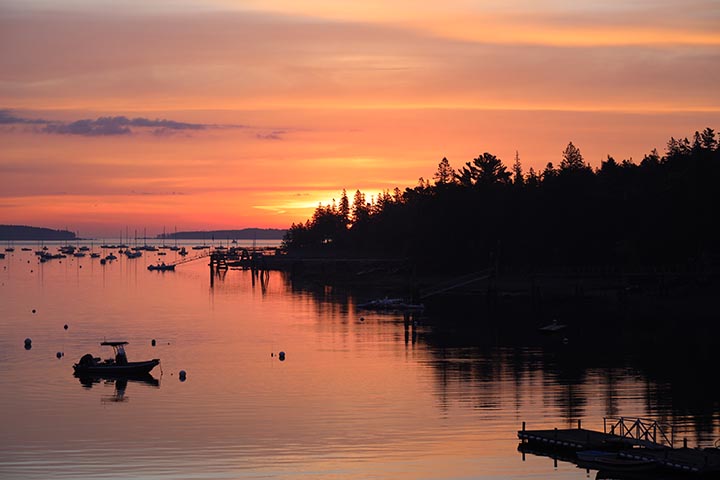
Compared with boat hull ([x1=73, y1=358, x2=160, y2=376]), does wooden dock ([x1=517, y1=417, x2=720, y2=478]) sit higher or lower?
lower

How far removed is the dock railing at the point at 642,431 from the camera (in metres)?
51.5

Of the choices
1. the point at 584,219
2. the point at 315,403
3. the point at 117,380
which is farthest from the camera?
the point at 584,219

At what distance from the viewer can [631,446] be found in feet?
165

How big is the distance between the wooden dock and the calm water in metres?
1.34

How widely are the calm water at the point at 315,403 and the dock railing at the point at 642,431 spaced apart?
4.55 ft

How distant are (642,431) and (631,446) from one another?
5.69 m

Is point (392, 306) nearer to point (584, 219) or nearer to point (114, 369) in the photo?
point (584, 219)

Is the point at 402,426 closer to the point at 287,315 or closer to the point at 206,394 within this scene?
the point at 206,394

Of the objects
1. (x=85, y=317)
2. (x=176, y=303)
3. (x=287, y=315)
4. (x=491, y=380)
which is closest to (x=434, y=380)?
(x=491, y=380)

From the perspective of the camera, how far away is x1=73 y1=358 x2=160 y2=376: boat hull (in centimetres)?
7912

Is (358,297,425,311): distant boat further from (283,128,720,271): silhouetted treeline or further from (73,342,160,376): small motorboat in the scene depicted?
(73,342,160,376): small motorboat

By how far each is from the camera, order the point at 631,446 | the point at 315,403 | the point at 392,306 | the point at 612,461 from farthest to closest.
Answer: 1. the point at 392,306
2. the point at 315,403
3. the point at 631,446
4. the point at 612,461

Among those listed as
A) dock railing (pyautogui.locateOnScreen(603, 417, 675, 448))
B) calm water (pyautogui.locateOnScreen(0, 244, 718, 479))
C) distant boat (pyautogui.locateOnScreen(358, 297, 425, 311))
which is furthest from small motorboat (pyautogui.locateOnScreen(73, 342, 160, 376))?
distant boat (pyautogui.locateOnScreen(358, 297, 425, 311))

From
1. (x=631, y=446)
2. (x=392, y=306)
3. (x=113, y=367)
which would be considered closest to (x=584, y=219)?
(x=392, y=306)
